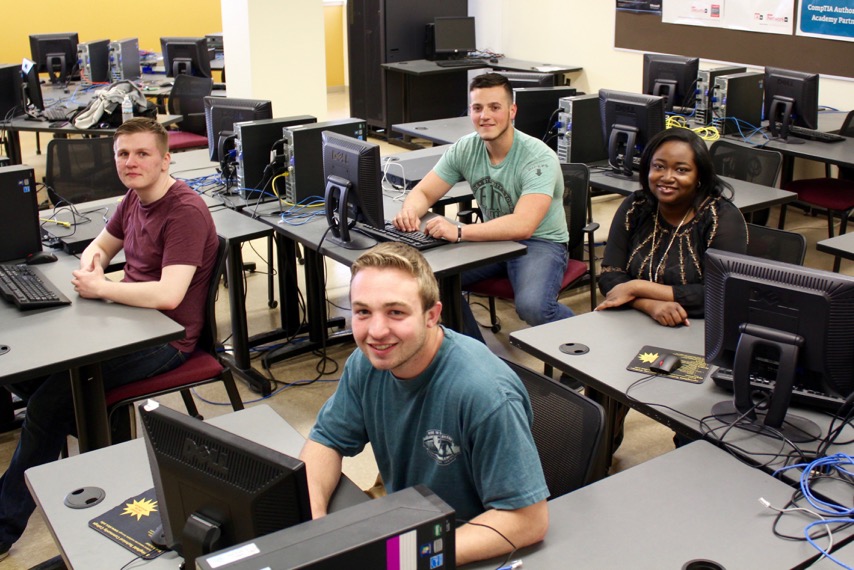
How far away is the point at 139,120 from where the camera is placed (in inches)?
122

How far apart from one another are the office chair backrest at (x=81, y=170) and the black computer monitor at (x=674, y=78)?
3.57 metres

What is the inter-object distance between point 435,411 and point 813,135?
14.0ft

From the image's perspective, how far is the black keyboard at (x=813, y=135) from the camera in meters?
5.23

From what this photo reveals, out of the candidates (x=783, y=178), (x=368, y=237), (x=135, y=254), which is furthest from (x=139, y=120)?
(x=783, y=178)

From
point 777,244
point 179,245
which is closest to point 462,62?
point 777,244

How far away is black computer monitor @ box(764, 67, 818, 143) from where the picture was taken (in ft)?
17.1

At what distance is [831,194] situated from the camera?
5.08 metres

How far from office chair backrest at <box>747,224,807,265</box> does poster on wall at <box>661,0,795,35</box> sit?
3936 millimetres

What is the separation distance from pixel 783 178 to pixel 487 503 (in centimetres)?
465

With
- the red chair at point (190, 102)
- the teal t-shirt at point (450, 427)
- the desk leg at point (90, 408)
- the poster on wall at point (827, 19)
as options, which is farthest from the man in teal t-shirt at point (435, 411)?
the poster on wall at point (827, 19)

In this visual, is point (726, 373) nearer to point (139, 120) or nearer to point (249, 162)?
Answer: point (139, 120)

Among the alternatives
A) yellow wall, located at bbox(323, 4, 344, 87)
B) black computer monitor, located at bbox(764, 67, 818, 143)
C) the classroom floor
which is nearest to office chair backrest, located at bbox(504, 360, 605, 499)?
the classroom floor

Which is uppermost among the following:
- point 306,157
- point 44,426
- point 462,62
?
point 462,62

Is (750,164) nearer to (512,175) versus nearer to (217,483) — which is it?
(512,175)
